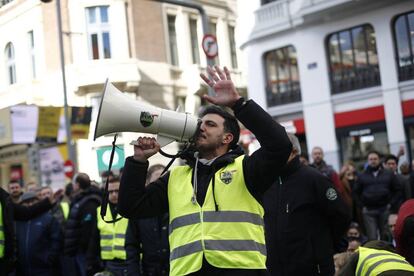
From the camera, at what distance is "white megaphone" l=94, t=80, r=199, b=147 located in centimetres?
332

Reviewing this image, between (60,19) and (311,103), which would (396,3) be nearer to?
(311,103)

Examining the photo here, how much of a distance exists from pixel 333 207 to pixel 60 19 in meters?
7.46

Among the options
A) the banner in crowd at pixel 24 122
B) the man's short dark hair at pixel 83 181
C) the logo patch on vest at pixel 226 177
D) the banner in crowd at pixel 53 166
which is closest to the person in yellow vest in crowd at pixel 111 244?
the man's short dark hair at pixel 83 181

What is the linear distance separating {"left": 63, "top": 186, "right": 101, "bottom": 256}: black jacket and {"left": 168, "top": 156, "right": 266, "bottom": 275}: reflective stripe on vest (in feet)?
15.7

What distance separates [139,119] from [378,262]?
1419 mm

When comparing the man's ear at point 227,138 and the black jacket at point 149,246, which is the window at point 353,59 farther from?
the man's ear at point 227,138

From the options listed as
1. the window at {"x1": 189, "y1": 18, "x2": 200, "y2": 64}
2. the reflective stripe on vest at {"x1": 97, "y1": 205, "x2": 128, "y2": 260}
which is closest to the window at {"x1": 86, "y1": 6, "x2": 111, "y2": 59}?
the window at {"x1": 189, "y1": 18, "x2": 200, "y2": 64}

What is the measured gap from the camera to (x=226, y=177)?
3.35 m

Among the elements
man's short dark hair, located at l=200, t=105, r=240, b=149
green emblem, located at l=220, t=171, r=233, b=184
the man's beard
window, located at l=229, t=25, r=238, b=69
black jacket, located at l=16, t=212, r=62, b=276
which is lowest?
black jacket, located at l=16, t=212, r=62, b=276

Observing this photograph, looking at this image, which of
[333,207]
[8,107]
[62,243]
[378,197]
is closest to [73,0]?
[8,107]

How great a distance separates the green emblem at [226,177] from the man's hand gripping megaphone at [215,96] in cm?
38

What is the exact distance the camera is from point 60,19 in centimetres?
1081

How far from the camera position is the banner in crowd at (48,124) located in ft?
40.3

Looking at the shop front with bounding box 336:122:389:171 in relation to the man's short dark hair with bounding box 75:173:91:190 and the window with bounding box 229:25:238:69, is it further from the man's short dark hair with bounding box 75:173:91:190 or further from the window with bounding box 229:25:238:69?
the man's short dark hair with bounding box 75:173:91:190
